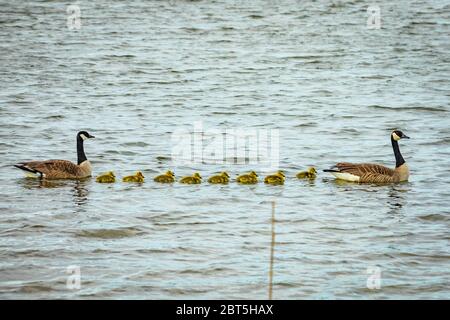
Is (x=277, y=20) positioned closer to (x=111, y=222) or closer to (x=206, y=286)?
(x=111, y=222)

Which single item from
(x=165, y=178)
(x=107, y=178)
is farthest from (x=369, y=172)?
(x=107, y=178)

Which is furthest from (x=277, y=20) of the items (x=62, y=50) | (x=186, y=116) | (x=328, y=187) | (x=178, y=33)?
(x=328, y=187)

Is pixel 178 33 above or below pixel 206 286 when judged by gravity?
above

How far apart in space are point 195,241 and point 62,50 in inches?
878

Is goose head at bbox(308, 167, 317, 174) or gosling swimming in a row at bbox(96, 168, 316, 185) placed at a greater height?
goose head at bbox(308, 167, 317, 174)

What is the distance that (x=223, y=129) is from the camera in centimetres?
2350

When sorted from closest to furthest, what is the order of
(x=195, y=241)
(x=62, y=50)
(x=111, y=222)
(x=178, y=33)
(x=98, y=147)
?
(x=195, y=241) < (x=111, y=222) < (x=98, y=147) < (x=62, y=50) < (x=178, y=33)

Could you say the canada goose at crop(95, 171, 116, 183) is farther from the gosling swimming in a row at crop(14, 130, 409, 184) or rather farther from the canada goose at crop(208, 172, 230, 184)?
the canada goose at crop(208, 172, 230, 184)

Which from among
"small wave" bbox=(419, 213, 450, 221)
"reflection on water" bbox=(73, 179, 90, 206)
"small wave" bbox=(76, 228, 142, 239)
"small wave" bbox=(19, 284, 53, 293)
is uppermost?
"reflection on water" bbox=(73, 179, 90, 206)

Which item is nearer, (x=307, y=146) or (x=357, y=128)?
(x=307, y=146)

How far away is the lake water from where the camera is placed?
1220 cm

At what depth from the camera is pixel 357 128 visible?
937 inches

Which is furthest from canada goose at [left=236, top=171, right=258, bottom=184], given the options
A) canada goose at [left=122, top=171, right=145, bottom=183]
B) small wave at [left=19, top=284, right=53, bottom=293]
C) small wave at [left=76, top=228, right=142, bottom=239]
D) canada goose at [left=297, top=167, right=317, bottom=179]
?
small wave at [left=19, top=284, right=53, bottom=293]

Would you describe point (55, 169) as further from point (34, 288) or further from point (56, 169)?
point (34, 288)
